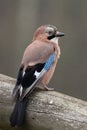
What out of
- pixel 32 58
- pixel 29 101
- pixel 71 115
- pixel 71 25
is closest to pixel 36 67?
pixel 32 58

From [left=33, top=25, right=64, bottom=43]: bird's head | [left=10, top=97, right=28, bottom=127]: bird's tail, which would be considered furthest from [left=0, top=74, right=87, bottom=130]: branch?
[left=33, top=25, right=64, bottom=43]: bird's head

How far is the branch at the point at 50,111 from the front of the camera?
182 inches

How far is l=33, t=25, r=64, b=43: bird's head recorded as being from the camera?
6168 millimetres

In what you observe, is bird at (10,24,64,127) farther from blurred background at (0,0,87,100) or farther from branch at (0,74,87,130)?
blurred background at (0,0,87,100)

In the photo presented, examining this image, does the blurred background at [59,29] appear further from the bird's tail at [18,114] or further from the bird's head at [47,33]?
the bird's tail at [18,114]

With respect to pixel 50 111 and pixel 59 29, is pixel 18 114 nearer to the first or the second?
pixel 50 111

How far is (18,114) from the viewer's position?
4.84 metres

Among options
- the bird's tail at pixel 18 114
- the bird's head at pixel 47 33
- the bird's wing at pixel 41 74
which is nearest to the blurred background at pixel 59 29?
the bird's head at pixel 47 33

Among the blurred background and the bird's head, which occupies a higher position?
the bird's head

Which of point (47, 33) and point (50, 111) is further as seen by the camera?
point (47, 33)

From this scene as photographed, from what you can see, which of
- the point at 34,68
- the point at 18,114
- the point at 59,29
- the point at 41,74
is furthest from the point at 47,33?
the point at 59,29

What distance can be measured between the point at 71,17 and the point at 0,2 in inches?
47.9

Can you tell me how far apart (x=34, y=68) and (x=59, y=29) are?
16.4ft

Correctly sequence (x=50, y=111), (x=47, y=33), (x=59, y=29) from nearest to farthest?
(x=50, y=111)
(x=47, y=33)
(x=59, y=29)
